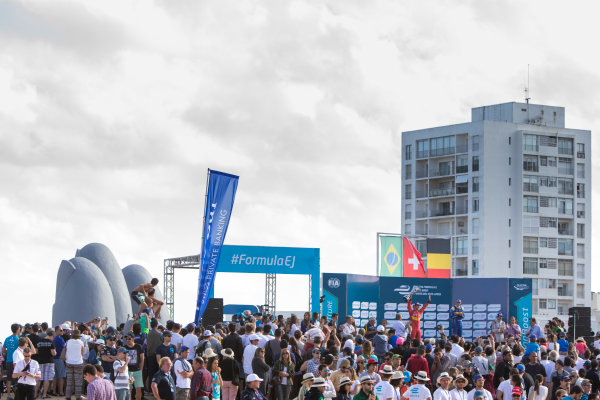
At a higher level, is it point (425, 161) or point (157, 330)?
point (425, 161)

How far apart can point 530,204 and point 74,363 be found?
68889 mm

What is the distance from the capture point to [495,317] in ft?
112

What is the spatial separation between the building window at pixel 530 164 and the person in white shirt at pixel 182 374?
7093cm

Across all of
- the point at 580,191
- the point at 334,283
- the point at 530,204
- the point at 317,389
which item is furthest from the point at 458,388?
the point at 580,191

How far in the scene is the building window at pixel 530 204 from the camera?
8488 centimetres

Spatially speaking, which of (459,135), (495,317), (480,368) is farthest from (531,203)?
(480,368)

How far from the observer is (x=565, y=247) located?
8650 centimetres

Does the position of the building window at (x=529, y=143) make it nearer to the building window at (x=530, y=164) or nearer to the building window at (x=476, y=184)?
the building window at (x=530, y=164)

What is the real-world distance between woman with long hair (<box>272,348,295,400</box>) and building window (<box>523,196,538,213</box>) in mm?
68441

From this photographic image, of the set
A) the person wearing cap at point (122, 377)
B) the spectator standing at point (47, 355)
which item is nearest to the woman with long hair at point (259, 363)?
the person wearing cap at point (122, 377)

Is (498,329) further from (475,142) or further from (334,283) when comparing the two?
(475,142)

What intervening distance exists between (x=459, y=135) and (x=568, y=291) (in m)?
17.5

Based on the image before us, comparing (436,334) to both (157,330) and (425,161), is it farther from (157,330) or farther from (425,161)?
(425,161)

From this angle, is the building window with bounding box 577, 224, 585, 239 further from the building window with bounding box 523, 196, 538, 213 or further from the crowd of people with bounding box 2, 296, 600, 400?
the crowd of people with bounding box 2, 296, 600, 400
